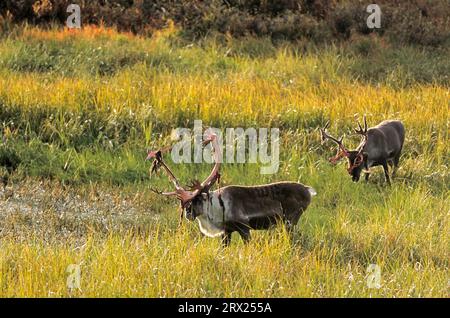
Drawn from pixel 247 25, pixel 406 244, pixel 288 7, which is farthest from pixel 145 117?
pixel 288 7

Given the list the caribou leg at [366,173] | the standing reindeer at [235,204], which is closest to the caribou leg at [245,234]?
the standing reindeer at [235,204]

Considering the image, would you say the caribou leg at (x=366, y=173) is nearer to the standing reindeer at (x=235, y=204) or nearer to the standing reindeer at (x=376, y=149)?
the standing reindeer at (x=376, y=149)

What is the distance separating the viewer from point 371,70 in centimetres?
1260

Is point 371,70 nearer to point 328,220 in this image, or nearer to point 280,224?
point 328,220

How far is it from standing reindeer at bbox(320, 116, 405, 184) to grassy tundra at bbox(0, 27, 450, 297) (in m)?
0.26

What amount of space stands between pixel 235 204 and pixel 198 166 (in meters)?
2.68

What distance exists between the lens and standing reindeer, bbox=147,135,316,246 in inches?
232

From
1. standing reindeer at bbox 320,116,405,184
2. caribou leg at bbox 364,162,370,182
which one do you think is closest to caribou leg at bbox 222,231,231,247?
standing reindeer at bbox 320,116,405,184

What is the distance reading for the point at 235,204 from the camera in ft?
20.0

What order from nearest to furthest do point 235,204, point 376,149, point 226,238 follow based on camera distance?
point 235,204 → point 226,238 → point 376,149

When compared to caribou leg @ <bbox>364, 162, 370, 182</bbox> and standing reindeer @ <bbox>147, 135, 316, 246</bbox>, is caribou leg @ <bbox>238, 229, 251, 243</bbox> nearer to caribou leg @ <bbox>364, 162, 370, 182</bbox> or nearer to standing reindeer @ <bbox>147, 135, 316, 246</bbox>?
standing reindeer @ <bbox>147, 135, 316, 246</bbox>

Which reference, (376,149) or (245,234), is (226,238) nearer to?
(245,234)

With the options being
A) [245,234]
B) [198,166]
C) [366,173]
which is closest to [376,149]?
[366,173]

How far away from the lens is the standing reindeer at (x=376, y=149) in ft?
25.1
